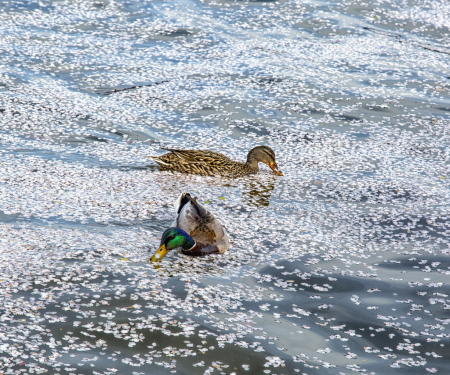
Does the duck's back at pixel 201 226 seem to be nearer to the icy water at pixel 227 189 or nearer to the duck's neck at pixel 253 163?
the icy water at pixel 227 189

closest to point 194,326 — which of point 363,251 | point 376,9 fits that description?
point 363,251

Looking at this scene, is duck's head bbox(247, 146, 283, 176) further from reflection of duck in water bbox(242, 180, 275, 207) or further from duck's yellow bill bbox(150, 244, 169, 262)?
duck's yellow bill bbox(150, 244, 169, 262)

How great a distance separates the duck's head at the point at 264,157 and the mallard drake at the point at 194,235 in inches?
70.1

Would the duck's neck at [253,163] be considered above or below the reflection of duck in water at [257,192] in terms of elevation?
above

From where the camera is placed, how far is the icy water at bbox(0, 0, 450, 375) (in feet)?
10.7

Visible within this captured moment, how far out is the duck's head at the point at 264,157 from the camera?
6.13 m

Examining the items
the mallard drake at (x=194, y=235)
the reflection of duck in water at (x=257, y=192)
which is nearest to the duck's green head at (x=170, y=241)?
the mallard drake at (x=194, y=235)

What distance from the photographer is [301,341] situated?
330 cm

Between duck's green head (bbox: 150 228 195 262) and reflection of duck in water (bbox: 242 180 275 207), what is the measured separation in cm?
140

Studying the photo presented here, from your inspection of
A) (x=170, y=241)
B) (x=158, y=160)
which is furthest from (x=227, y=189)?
(x=170, y=241)

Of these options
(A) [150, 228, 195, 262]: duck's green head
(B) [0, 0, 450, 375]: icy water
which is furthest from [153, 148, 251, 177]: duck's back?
(A) [150, 228, 195, 262]: duck's green head

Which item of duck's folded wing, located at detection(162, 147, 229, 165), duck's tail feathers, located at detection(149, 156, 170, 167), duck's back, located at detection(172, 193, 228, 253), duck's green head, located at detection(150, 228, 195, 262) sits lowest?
duck's green head, located at detection(150, 228, 195, 262)

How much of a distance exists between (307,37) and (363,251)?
688 cm

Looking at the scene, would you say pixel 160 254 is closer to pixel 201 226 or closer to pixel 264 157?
pixel 201 226
